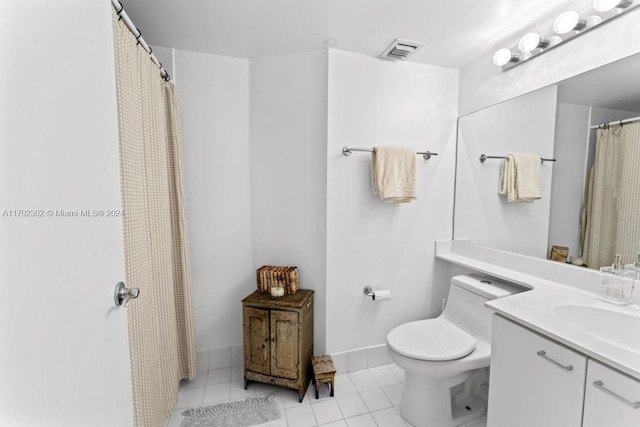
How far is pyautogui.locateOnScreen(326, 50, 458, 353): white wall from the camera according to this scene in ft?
6.17

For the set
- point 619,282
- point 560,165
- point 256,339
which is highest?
point 560,165

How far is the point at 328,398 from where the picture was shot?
173 cm

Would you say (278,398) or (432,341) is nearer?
(432,341)

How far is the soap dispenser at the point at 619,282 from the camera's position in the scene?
114cm

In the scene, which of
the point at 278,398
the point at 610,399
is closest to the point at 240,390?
the point at 278,398

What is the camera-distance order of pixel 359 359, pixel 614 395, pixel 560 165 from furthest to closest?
pixel 359 359 < pixel 560 165 < pixel 614 395

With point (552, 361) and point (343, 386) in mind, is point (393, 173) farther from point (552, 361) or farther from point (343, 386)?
point (343, 386)

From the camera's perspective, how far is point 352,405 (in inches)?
65.7

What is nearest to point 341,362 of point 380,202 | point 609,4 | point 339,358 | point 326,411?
point 339,358

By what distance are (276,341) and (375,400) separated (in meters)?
0.73

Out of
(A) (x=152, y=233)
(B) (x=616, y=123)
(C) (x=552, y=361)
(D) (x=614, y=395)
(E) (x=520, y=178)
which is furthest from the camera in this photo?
(E) (x=520, y=178)

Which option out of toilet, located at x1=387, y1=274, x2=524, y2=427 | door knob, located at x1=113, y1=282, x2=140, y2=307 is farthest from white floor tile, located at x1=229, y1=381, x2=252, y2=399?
door knob, located at x1=113, y1=282, x2=140, y2=307

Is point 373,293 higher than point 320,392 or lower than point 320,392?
higher

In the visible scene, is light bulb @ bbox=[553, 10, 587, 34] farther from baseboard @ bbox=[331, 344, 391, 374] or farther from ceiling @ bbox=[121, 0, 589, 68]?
baseboard @ bbox=[331, 344, 391, 374]
